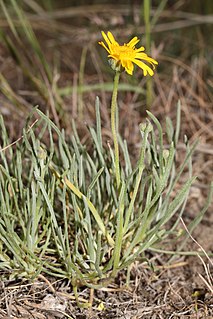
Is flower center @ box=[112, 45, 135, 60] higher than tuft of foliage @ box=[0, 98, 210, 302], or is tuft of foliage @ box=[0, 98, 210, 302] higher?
flower center @ box=[112, 45, 135, 60]

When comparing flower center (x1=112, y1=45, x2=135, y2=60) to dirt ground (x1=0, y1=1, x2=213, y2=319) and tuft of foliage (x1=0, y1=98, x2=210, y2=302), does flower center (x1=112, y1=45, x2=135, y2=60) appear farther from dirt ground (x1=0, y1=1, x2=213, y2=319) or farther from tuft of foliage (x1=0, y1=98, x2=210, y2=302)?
dirt ground (x1=0, y1=1, x2=213, y2=319)

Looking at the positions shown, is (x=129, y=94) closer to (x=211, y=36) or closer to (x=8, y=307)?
(x=211, y=36)

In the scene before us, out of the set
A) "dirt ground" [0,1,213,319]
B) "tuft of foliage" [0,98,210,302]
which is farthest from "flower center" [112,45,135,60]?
"dirt ground" [0,1,213,319]

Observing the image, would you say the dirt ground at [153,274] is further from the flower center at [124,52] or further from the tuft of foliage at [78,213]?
the flower center at [124,52]

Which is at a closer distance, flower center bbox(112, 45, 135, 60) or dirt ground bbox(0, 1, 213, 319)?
flower center bbox(112, 45, 135, 60)

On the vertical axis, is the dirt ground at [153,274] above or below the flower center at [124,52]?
below

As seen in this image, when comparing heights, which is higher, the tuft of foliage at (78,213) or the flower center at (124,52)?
the flower center at (124,52)

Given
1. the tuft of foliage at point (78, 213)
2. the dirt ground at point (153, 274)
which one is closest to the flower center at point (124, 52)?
the tuft of foliage at point (78, 213)

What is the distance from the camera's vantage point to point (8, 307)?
45.9 inches

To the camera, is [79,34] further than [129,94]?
Yes

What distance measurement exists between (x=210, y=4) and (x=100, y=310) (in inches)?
52.8

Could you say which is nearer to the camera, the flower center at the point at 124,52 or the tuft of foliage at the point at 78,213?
the flower center at the point at 124,52

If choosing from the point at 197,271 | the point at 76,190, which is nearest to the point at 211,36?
the point at 197,271

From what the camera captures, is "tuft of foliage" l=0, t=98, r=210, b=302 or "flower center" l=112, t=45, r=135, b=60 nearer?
"flower center" l=112, t=45, r=135, b=60
